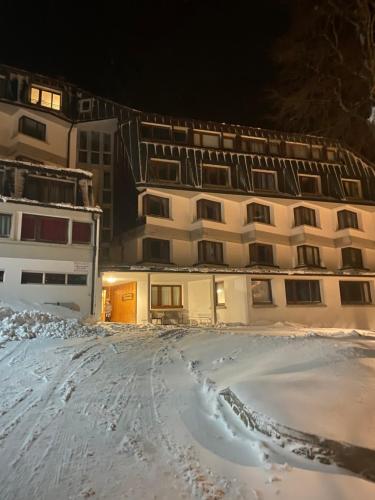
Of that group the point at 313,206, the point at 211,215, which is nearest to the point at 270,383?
the point at 211,215

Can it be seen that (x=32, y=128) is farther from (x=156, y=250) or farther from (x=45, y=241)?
(x=156, y=250)

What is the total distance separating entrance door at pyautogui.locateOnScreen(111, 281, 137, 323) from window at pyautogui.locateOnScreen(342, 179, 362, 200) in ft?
64.7

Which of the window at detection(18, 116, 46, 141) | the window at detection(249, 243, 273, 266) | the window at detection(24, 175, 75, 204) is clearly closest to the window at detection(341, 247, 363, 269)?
the window at detection(249, 243, 273, 266)

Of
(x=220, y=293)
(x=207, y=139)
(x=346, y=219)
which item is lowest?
(x=220, y=293)

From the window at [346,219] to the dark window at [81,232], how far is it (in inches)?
801

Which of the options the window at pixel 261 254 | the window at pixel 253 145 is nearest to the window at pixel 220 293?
the window at pixel 261 254

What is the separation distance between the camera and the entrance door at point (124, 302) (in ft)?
78.6

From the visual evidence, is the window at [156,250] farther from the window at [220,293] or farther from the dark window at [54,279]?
the dark window at [54,279]

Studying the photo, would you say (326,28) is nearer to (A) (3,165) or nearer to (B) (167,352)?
(B) (167,352)

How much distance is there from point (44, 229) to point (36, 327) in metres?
7.96

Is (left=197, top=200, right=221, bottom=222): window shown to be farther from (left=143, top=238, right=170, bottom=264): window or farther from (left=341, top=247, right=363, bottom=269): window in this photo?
(left=341, top=247, right=363, bottom=269): window

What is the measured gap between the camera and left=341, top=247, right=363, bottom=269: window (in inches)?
1200

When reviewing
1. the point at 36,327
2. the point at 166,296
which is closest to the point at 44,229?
the point at 36,327

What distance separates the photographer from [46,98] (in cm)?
2717
